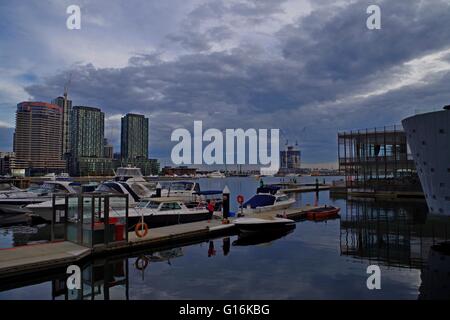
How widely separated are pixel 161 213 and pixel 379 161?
4724 centimetres

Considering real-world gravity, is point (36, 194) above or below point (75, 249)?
above

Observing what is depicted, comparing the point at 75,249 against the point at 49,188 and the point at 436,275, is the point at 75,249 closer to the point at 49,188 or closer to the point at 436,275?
the point at 436,275

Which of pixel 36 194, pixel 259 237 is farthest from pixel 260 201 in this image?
pixel 36 194

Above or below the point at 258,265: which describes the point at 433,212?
above

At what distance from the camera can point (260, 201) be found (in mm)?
36156

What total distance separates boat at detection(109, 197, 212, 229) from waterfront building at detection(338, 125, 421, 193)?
1677 inches

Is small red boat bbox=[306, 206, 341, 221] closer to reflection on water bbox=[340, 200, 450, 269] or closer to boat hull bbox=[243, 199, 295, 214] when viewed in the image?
reflection on water bbox=[340, 200, 450, 269]

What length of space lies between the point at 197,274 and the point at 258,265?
3451 millimetres

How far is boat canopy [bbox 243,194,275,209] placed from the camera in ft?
116

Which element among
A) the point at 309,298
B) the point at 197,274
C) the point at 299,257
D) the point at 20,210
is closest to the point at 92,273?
the point at 197,274

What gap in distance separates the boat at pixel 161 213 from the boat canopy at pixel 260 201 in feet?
25.8

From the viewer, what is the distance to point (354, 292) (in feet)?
42.7
